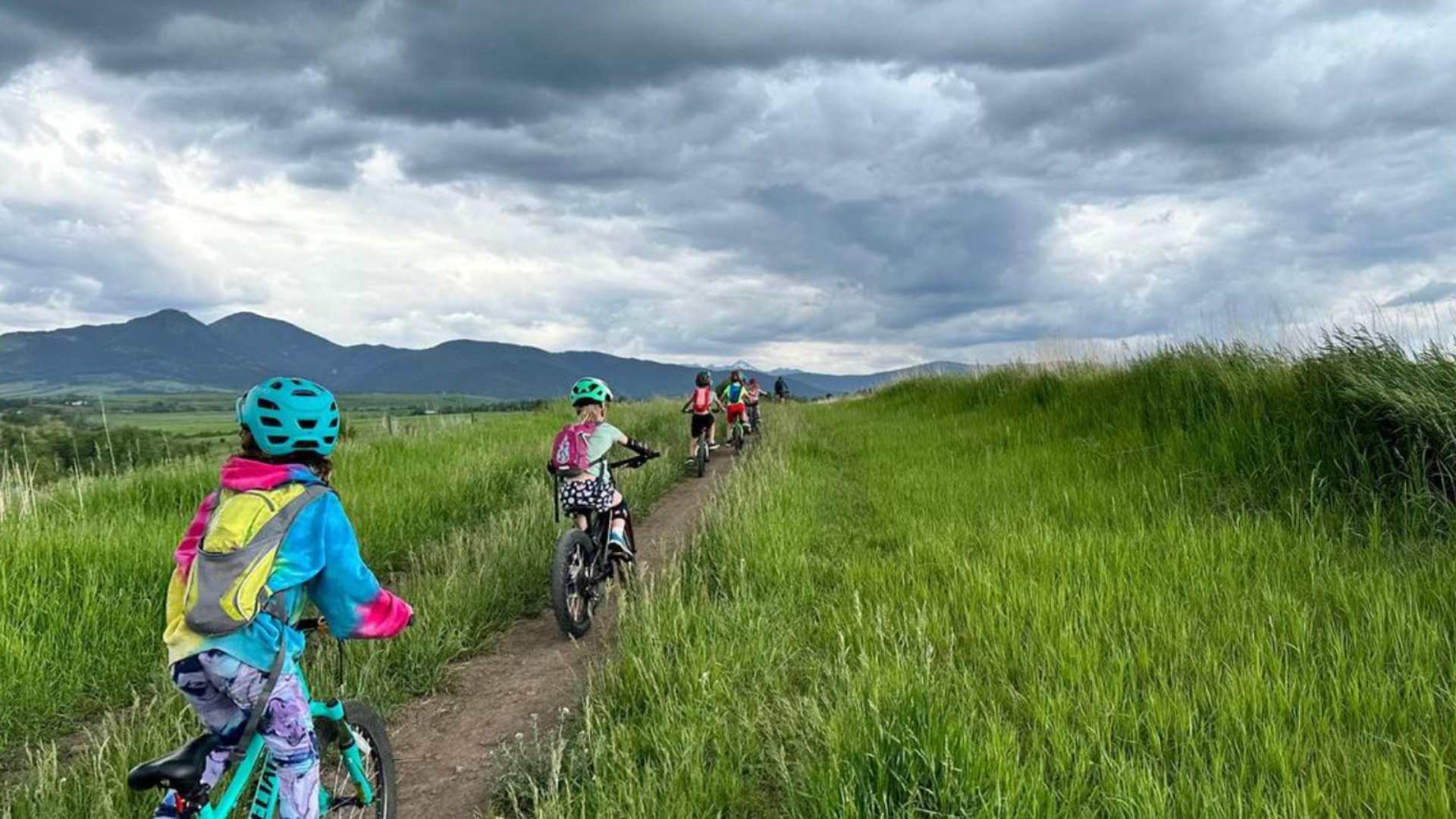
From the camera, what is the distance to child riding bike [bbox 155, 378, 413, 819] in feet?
8.31

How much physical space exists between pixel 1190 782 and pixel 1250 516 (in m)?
4.96

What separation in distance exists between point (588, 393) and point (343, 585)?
4.58 meters

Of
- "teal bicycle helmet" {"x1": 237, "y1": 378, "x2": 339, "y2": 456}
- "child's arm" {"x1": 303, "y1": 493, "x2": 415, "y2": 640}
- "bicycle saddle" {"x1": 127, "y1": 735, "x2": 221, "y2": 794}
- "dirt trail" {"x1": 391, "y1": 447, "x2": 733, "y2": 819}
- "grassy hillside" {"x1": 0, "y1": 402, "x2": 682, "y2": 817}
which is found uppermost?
"teal bicycle helmet" {"x1": 237, "y1": 378, "x2": 339, "y2": 456}

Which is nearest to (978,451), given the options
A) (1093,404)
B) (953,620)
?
(1093,404)

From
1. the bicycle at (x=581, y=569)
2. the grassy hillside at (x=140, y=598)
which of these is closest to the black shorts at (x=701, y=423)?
the grassy hillside at (x=140, y=598)

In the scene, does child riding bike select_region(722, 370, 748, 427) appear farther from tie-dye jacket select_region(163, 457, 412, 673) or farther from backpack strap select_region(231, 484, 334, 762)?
backpack strap select_region(231, 484, 334, 762)

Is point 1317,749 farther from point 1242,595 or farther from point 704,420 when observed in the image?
point 704,420

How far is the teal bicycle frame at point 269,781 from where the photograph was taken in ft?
8.33

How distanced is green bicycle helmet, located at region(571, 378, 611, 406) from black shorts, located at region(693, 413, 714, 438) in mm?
8374

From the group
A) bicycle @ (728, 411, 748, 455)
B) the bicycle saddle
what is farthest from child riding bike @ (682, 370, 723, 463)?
the bicycle saddle

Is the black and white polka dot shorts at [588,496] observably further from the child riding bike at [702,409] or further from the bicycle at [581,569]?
the child riding bike at [702,409]

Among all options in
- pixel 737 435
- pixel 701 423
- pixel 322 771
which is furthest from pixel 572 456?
pixel 737 435

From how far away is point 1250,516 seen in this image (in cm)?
685

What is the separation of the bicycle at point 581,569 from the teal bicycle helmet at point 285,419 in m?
3.45
